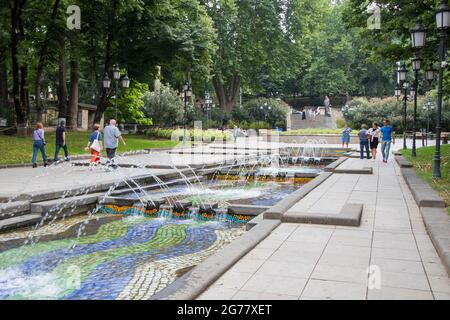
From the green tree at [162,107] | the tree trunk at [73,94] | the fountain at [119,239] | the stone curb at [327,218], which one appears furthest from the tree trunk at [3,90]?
the stone curb at [327,218]

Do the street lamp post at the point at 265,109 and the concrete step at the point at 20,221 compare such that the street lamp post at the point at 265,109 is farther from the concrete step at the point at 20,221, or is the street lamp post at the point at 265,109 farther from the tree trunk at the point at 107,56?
the concrete step at the point at 20,221

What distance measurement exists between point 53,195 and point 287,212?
17.7ft

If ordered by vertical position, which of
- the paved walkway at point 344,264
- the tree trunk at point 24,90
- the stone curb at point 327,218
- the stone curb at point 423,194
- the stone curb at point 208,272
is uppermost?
the tree trunk at point 24,90

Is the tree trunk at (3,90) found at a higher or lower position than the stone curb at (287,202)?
higher

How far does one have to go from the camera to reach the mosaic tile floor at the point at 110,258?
539 cm

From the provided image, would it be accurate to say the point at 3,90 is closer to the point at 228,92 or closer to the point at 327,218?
the point at 327,218

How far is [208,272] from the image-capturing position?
4723mm

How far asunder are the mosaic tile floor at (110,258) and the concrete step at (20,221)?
0.28 metres

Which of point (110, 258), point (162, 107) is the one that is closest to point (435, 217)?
point (110, 258)

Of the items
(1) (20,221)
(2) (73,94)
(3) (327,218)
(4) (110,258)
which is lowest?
(4) (110,258)

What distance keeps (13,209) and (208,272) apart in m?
5.68

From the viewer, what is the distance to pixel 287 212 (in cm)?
794
